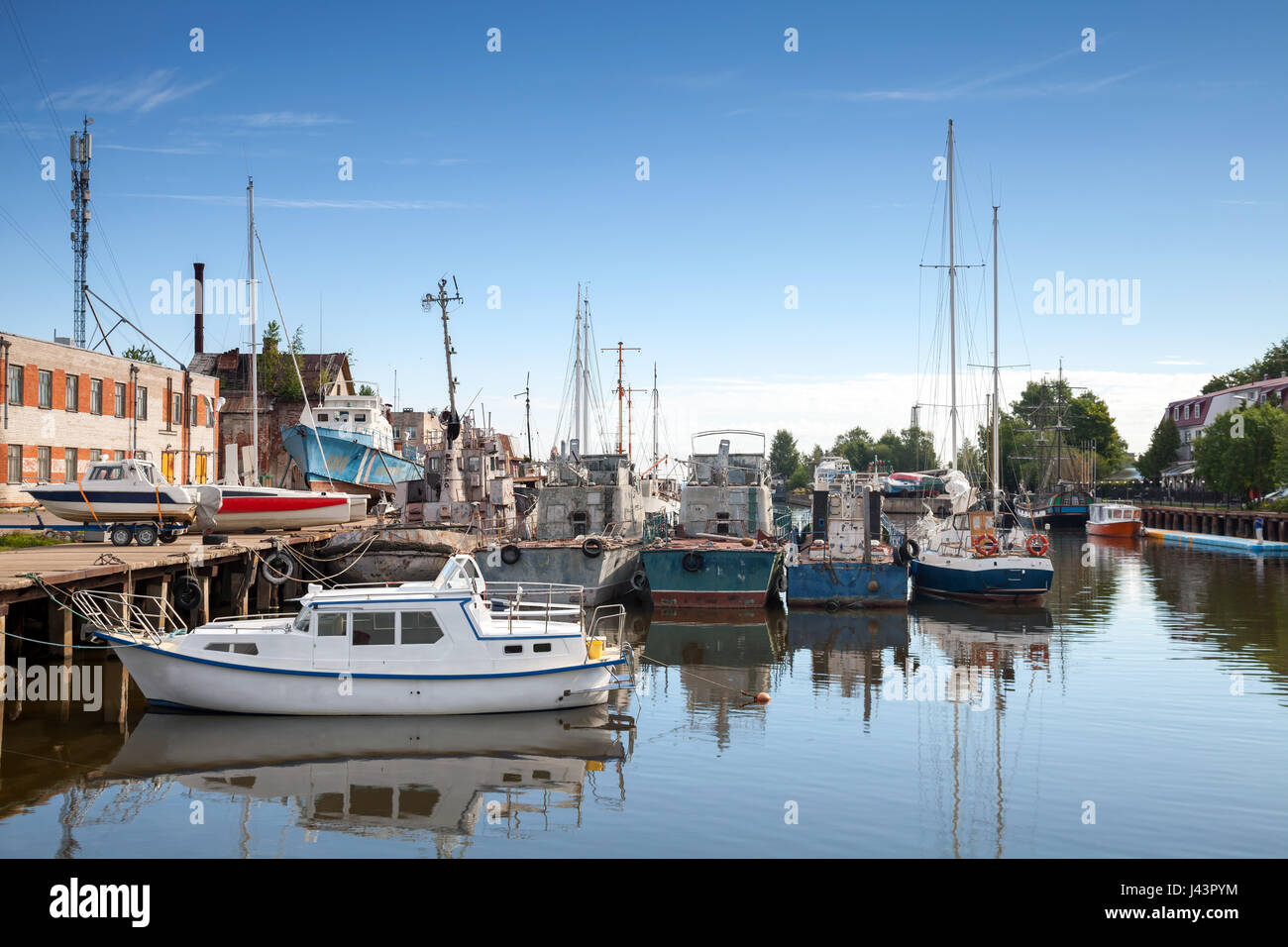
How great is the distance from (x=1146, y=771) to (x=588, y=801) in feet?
28.7

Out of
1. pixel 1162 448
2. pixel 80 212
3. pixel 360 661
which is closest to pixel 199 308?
pixel 80 212

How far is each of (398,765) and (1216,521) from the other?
213 feet

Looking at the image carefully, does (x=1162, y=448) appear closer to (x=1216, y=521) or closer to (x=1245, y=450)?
(x=1245, y=450)

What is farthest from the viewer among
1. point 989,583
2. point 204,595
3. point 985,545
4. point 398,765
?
point 985,545

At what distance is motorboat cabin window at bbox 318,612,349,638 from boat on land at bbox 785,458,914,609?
18137 mm

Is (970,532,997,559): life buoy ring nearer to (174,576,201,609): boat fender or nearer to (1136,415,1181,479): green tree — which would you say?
(174,576,201,609): boat fender

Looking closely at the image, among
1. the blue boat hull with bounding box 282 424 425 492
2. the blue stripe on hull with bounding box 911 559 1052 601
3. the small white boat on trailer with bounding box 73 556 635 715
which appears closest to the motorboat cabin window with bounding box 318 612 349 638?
the small white boat on trailer with bounding box 73 556 635 715

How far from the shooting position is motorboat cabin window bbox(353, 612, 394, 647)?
17.2 metres

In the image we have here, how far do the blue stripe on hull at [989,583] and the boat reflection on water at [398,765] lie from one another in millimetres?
18988

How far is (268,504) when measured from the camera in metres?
32.4

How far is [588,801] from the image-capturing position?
1370 cm

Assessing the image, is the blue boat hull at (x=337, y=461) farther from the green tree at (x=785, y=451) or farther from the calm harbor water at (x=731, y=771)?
the green tree at (x=785, y=451)

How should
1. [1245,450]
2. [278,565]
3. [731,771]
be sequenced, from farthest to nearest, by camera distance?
[1245,450], [278,565], [731,771]
